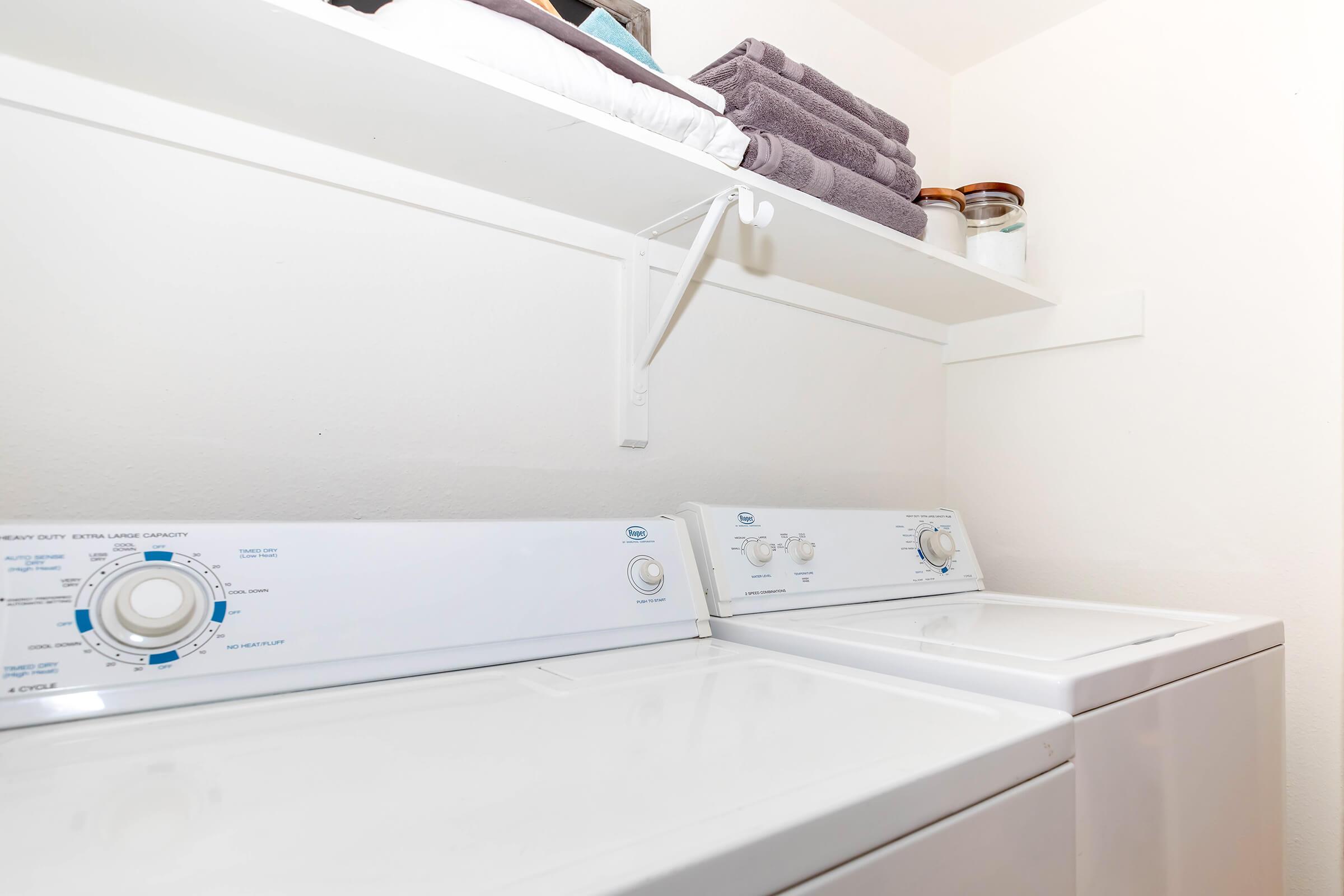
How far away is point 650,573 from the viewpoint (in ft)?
3.08

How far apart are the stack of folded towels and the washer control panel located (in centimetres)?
60

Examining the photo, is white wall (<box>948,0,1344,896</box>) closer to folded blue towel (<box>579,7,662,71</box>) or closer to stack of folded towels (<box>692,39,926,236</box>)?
stack of folded towels (<box>692,39,926,236</box>)

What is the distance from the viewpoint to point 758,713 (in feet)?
2.05

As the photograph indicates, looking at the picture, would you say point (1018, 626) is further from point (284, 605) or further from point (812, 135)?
point (284, 605)

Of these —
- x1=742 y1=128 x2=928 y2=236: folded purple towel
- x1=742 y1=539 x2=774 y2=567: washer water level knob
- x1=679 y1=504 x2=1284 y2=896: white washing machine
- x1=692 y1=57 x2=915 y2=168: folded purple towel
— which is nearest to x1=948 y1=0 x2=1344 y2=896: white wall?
x1=679 y1=504 x2=1284 y2=896: white washing machine

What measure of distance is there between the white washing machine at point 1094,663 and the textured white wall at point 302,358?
0.27m

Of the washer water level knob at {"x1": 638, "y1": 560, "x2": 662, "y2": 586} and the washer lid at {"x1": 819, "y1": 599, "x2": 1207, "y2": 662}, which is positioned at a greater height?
the washer water level knob at {"x1": 638, "y1": 560, "x2": 662, "y2": 586}

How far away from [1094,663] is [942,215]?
0.97 meters

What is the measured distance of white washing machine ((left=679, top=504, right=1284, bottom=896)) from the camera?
0.70 metres

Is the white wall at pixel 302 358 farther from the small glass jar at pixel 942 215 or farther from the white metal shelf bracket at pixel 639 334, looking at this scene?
the small glass jar at pixel 942 215

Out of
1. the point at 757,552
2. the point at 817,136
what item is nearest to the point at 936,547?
the point at 757,552

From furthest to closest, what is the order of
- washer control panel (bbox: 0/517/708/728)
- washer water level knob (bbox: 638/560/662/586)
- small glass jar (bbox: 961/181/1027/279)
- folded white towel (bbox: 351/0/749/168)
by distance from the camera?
1. small glass jar (bbox: 961/181/1027/279)
2. washer water level knob (bbox: 638/560/662/586)
3. folded white towel (bbox: 351/0/749/168)
4. washer control panel (bbox: 0/517/708/728)

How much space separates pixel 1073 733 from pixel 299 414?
0.91m

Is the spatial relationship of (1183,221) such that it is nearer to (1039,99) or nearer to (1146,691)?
(1039,99)
